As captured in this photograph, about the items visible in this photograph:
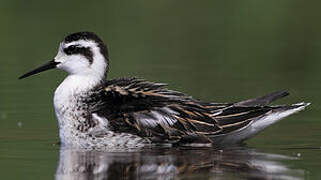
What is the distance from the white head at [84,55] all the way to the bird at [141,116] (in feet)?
0.05

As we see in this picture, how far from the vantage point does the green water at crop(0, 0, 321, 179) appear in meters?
11.8

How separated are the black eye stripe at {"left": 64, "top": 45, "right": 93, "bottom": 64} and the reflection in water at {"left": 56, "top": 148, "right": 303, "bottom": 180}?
1556mm

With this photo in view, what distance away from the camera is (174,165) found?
11859 millimetres

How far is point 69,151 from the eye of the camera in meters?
13.0

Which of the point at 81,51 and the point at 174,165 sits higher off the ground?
the point at 81,51

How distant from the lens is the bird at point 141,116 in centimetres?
1309

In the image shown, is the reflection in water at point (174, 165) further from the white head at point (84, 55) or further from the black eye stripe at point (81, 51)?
the black eye stripe at point (81, 51)

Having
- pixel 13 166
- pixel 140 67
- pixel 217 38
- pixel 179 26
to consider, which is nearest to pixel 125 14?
pixel 179 26

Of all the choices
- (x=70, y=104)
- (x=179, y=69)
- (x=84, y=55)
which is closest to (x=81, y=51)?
(x=84, y=55)

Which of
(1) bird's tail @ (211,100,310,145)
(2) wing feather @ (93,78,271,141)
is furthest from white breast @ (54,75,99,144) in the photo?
→ (1) bird's tail @ (211,100,310,145)

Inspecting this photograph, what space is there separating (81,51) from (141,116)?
56.7 inches

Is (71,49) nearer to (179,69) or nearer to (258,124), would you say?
(258,124)

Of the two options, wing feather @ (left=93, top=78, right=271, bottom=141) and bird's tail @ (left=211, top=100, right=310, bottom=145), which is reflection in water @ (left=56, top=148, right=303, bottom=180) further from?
bird's tail @ (left=211, top=100, right=310, bottom=145)

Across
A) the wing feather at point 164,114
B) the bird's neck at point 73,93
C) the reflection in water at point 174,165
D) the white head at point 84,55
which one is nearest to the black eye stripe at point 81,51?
the white head at point 84,55
